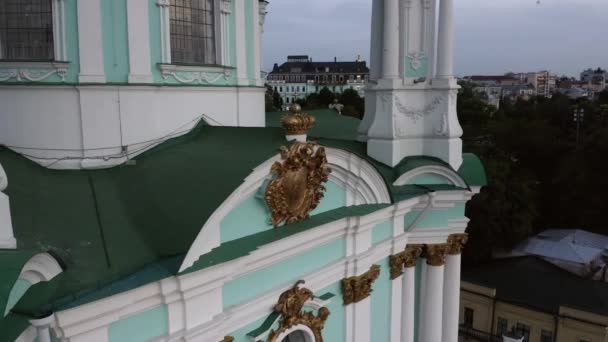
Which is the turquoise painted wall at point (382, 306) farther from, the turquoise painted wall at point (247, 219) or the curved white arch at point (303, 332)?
the turquoise painted wall at point (247, 219)

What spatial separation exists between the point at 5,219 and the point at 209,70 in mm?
4121

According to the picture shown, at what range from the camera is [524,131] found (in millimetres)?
33188

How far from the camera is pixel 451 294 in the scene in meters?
9.35

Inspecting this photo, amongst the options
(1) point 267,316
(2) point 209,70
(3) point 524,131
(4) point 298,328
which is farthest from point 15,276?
(3) point 524,131

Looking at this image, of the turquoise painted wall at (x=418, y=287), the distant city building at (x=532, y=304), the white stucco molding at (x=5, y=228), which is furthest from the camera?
the distant city building at (x=532, y=304)

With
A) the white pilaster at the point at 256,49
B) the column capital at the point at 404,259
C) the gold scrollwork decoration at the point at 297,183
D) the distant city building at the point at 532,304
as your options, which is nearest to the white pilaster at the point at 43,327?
the gold scrollwork decoration at the point at 297,183

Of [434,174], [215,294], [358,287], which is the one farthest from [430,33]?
[215,294]

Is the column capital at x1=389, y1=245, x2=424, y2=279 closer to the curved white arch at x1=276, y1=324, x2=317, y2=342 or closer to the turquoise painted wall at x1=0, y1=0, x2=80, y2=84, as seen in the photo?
the curved white arch at x1=276, y1=324, x2=317, y2=342

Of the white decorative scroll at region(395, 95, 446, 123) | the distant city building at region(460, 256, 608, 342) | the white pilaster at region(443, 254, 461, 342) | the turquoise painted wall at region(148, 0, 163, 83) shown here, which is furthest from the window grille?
the distant city building at region(460, 256, 608, 342)

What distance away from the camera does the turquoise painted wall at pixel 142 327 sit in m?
4.61

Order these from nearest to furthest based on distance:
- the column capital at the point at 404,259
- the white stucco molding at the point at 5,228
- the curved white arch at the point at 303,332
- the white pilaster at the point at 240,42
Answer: the white stucco molding at the point at 5,228 < the curved white arch at the point at 303,332 < the column capital at the point at 404,259 < the white pilaster at the point at 240,42

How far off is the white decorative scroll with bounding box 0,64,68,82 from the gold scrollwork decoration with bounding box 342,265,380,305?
4.39m

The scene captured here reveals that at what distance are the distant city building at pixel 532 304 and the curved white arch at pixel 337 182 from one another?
11.2 metres

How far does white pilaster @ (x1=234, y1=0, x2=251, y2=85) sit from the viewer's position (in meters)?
8.41
